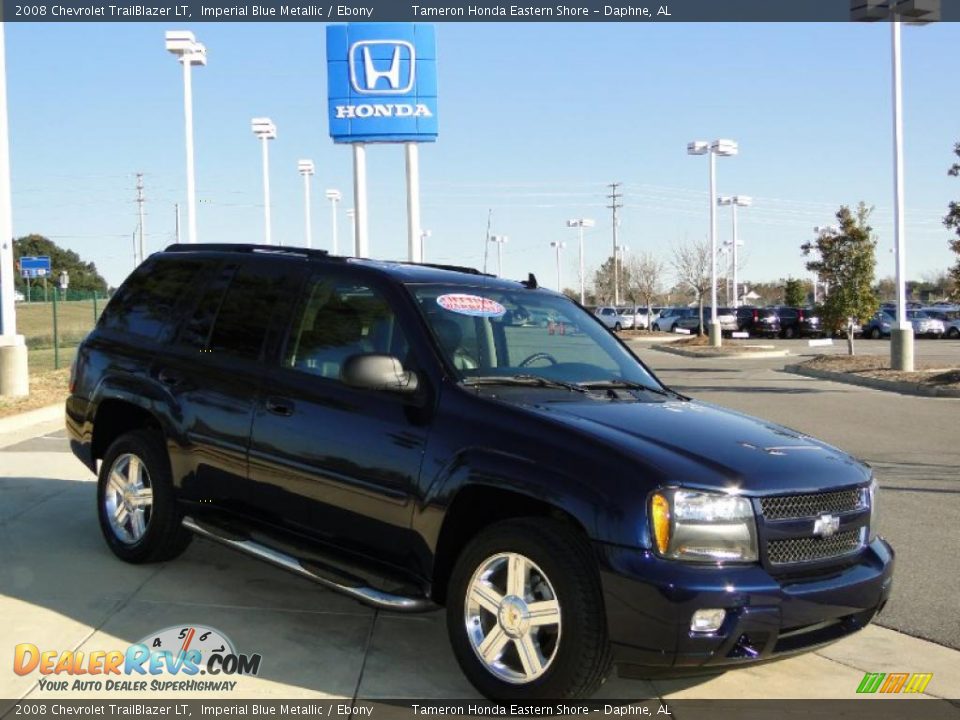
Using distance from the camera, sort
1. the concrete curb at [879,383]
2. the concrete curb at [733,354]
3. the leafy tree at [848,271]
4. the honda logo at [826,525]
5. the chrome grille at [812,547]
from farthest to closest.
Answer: the concrete curb at [733,354] → the leafy tree at [848,271] → the concrete curb at [879,383] → the honda logo at [826,525] → the chrome grille at [812,547]

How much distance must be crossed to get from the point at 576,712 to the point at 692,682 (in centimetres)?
72

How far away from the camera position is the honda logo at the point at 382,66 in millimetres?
23266

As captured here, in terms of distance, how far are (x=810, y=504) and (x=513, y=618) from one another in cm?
126

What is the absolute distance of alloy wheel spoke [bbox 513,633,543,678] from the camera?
385cm

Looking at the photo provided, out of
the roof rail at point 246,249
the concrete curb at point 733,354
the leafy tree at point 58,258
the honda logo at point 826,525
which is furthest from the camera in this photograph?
the leafy tree at point 58,258

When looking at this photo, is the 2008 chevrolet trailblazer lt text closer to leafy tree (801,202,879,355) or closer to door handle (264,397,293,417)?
door handle (264,397,293,417)

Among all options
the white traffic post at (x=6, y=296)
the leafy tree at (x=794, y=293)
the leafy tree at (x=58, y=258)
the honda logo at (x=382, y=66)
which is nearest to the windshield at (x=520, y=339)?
the white traffic post at (x=6, y=296)

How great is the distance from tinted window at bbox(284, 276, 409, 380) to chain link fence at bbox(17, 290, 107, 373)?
18.1 m

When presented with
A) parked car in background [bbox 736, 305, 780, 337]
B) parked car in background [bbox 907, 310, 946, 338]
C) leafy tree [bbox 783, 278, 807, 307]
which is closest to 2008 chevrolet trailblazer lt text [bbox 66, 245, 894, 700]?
parked car in background [bbox 736, 305, 780, 337]

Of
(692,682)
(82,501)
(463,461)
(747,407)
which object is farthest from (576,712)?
(747,407)

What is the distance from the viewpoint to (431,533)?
166 inches

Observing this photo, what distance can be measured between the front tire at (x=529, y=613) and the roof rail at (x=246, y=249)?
84.6 inches

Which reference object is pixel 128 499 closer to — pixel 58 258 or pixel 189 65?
pixel 189 65

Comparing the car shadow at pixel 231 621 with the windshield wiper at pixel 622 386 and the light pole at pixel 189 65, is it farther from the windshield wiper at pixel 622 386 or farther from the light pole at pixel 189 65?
the light pole at pixel 189 65
